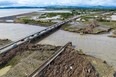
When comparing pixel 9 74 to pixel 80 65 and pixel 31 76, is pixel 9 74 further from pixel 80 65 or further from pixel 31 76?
pixel 80 65

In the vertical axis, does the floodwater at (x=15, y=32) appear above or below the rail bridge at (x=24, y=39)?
below

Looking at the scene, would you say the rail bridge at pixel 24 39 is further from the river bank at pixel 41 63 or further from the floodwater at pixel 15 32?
the floodwater at pixel 15 32

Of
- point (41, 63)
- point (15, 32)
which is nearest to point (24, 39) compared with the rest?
point (15, 32)

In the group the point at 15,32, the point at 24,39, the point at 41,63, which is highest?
the point at 41,63

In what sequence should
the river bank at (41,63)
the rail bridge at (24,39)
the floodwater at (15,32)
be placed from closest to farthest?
the river bank at (41,63) < the rail bridge at (24,39) < the floodwater at (15,32)

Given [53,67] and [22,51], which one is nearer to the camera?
[53,67]

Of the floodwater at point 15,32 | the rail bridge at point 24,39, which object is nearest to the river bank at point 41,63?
the rail bridge at point 24,39

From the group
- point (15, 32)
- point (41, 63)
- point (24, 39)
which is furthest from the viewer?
point (15, 32)

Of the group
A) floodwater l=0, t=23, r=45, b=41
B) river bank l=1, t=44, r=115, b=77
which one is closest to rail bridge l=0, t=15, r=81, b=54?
river bank l=1, t=44, r=115, b=77

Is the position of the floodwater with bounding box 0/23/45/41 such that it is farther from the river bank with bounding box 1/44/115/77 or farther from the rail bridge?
the river bank with bounding box 1/44/115/77

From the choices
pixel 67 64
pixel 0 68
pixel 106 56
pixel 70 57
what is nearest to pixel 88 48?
pixel 106 56

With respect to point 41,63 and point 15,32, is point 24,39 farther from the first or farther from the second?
point 41,63
